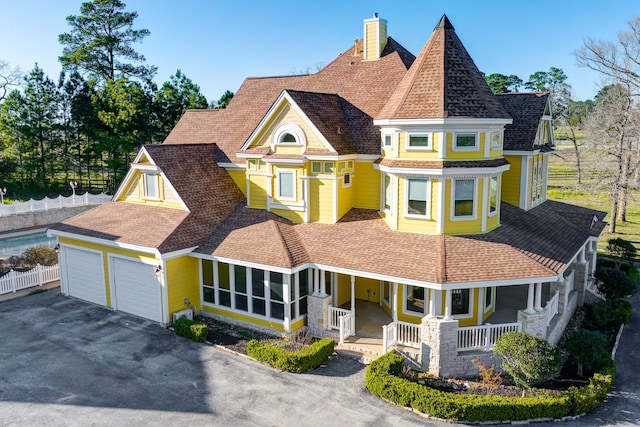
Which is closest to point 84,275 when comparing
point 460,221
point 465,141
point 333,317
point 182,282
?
point 182,282

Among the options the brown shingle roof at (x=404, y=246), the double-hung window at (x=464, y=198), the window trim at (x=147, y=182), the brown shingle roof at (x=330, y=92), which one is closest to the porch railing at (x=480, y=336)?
the brown shingle roof at (x=404, y=246)

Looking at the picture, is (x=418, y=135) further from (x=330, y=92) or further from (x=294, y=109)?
(x=330, y=92)

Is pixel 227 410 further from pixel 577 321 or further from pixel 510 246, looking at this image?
pixel 577 321

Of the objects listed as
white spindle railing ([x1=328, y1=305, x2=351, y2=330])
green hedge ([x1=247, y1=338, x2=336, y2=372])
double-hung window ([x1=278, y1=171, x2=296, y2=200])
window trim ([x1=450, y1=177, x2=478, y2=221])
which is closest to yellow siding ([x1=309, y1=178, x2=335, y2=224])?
double-hung window ([x1=278, y1=171, x2=296, y2=200])

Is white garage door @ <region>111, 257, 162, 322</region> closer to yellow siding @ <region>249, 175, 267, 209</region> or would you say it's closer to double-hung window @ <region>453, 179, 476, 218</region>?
yellow siding @ <region>249, 175, 267, 209</region>

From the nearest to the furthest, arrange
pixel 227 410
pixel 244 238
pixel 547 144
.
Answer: pixel 227 410 < pixel 244 238 < pixel 547 144

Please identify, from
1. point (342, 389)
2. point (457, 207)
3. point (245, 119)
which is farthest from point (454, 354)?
point (245, 119)

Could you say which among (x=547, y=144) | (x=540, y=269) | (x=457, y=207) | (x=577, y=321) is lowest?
(x=577, y=321)
